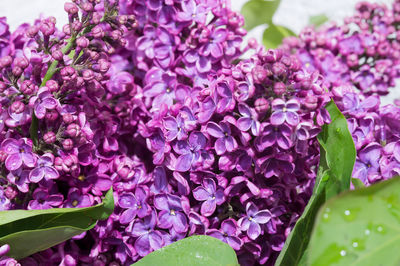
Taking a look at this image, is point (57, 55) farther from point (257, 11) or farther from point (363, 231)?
point (257, 11)

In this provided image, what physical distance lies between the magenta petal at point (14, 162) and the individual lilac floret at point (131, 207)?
13 cm

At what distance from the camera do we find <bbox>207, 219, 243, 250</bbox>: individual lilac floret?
61 centimetres

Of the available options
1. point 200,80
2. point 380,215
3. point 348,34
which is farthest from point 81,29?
point 348,34

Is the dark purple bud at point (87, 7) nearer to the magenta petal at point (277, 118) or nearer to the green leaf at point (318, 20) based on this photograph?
the magenta petal at point (277, 118)

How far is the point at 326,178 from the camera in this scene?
1.79ft

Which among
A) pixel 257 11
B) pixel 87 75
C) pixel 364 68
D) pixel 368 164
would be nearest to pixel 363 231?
pixel 368 164

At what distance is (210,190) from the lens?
60 centimetres

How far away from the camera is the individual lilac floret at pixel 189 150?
59 centimetres

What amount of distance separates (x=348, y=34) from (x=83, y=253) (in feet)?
1.81

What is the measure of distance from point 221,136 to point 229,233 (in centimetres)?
12

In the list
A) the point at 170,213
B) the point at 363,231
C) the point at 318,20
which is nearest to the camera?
the point at 363,231

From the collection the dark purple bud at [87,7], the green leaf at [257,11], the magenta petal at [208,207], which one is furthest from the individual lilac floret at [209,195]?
the green leaf at [257,11]

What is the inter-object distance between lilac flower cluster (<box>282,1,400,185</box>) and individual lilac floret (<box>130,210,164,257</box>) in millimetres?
244

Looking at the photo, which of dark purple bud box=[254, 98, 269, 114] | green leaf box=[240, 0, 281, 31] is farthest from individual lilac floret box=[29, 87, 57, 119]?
green leaf box=[240, 0, 281, 31]
